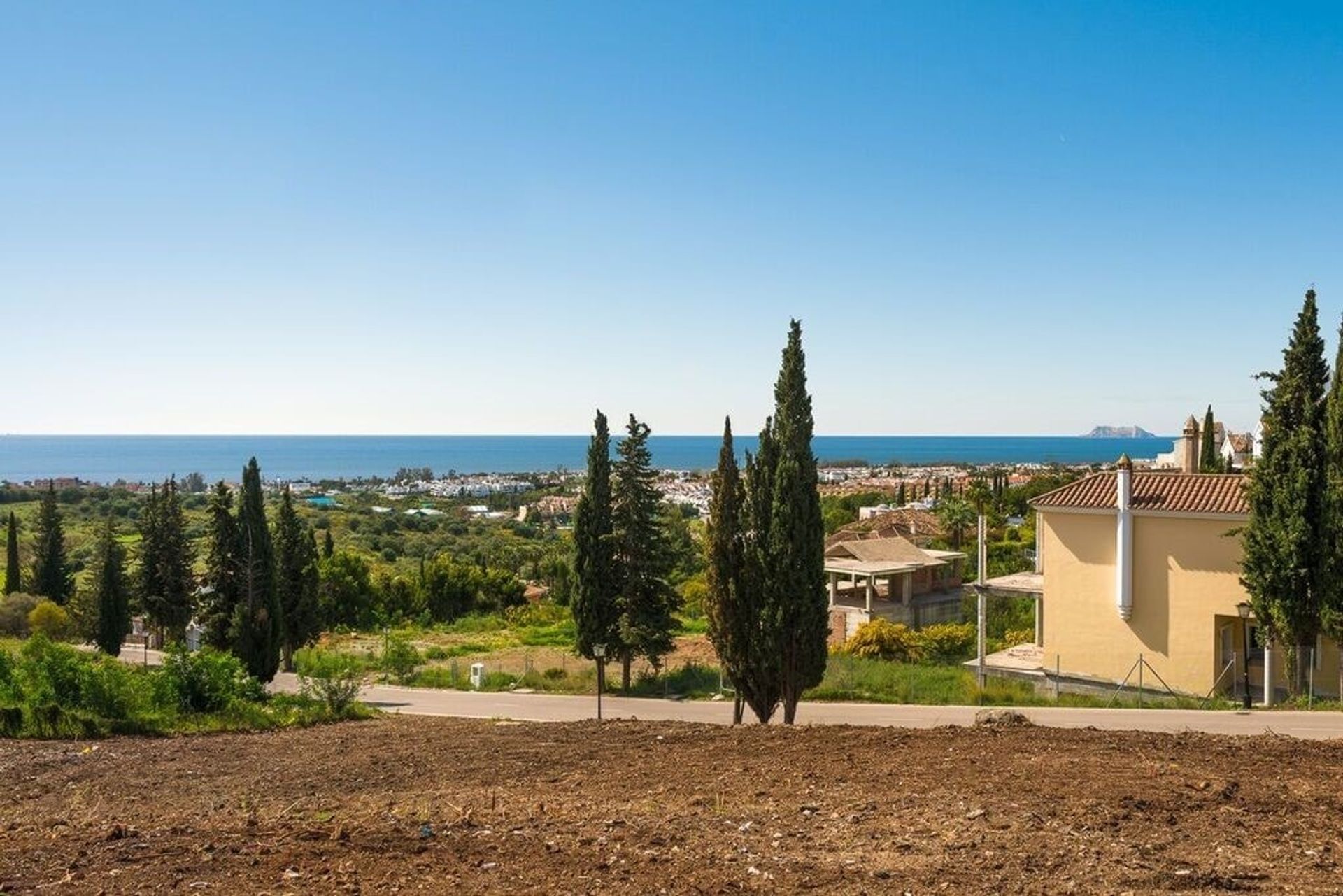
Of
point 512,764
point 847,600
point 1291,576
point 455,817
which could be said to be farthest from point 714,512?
point 847,600

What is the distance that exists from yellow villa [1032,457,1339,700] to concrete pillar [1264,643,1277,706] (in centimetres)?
15

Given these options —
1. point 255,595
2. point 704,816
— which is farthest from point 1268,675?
point 255,595

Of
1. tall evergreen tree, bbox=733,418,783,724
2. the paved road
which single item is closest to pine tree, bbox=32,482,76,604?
the paved road

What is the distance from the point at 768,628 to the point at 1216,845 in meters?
10.1

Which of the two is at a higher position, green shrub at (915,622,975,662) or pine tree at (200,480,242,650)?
pine tree at (200,480,242,650)

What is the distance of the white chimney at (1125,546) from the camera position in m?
22.6

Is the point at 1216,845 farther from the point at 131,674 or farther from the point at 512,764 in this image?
the point at 131,674

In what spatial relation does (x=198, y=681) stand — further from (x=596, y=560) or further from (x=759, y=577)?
(x=596, y=560)

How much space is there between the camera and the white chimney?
889 inches

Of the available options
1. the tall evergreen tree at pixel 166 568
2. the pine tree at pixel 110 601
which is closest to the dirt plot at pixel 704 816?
the tall evergreen tree at pixel 166 568

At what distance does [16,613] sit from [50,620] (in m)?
1.95

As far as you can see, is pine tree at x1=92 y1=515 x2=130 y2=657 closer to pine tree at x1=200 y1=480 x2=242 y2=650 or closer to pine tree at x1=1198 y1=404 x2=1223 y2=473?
pine tree at x1=200 y1=480 x2=242 y2=650

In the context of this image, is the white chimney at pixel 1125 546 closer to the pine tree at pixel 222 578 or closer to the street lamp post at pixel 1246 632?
the street lamp post at pixel 1246 632

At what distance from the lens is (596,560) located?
90.9 feet
